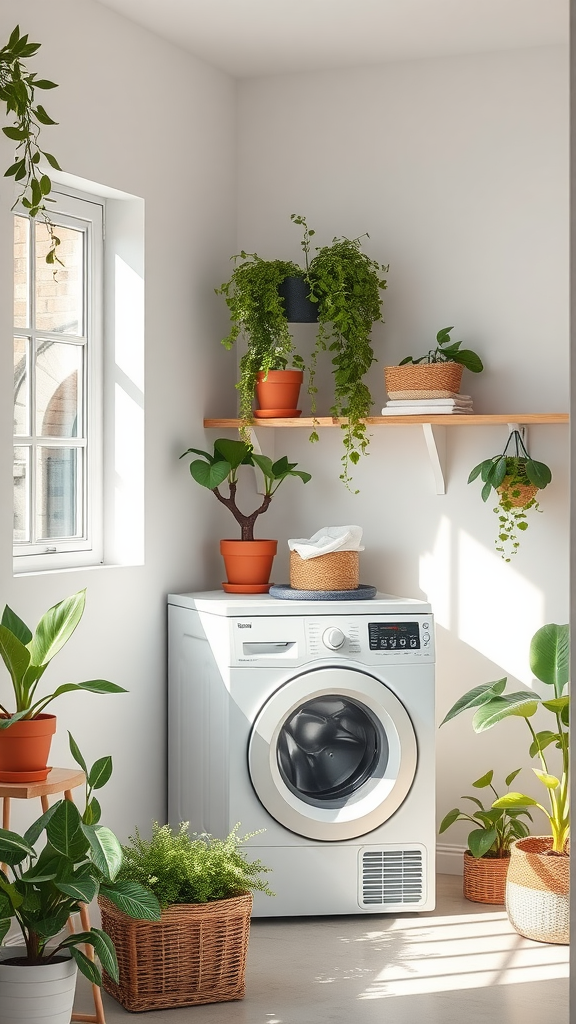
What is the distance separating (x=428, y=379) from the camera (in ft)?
12.0

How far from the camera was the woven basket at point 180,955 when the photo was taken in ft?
9.24

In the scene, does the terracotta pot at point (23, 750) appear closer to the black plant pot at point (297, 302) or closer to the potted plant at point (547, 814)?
the potted plant at point (547, 814)

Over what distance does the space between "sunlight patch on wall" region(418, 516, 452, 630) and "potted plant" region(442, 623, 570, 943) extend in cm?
46

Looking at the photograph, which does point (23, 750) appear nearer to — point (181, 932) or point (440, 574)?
point (181, 932)

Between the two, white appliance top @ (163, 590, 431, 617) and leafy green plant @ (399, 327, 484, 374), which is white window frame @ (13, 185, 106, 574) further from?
leafy green plant @ (399, 327, 484, 374)

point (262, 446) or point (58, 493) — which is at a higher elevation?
point (262, 446)

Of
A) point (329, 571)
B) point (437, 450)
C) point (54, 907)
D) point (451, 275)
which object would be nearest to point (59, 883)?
point (54, 907)

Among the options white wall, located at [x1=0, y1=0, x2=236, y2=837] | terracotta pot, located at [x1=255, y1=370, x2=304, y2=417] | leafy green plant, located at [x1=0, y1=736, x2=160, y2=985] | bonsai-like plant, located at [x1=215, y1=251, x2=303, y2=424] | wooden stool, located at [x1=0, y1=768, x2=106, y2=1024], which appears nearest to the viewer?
leafy green plant, located at [x1=0, y1=736, x2=160, y2=985]

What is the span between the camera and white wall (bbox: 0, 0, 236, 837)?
3.19 m

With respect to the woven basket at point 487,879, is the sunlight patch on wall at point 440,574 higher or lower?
higher

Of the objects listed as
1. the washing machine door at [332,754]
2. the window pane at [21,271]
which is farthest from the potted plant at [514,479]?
the window pane at [21,271]

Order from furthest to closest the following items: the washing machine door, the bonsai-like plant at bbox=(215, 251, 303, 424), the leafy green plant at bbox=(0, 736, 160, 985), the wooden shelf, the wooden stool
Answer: the bonsai-like plant at bbox=(215, 251, 303, 424)
the wooden shelf
the washing machine door
the wooden stool
the leafy green plant at bbox=(0, 736, 160, 985)

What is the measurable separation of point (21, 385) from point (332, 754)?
54.4 inches

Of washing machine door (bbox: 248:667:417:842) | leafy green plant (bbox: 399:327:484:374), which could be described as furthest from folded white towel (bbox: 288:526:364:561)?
leafy green plant (bbox: 399:327:484:374)
